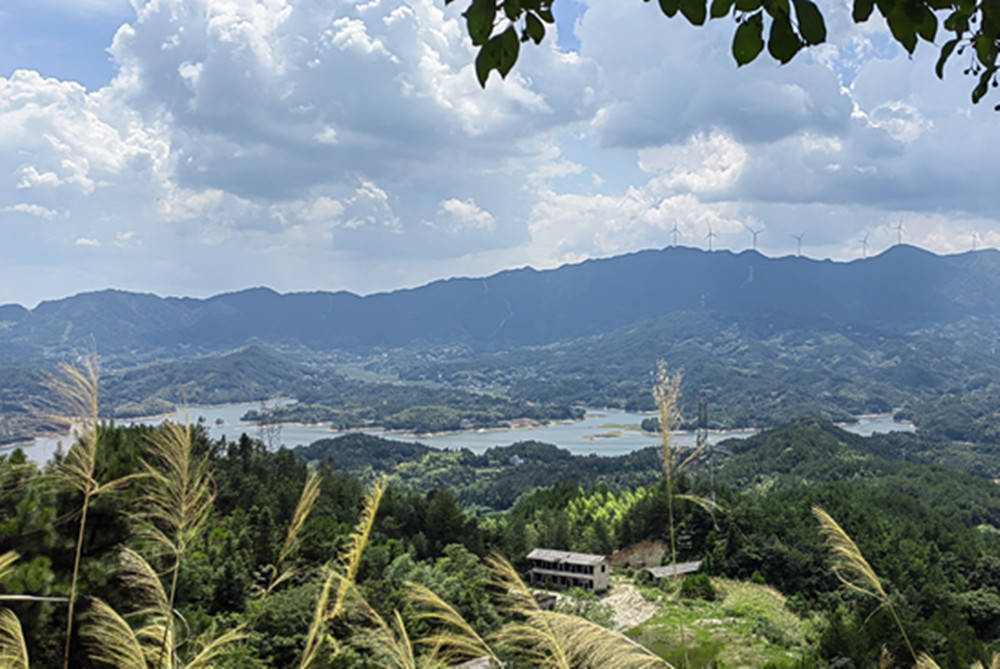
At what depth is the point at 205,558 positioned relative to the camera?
359 inches

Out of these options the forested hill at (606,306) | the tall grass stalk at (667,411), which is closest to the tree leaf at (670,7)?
the tall grass stalk at (667,411)

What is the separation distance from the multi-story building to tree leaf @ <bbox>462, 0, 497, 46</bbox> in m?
14.9

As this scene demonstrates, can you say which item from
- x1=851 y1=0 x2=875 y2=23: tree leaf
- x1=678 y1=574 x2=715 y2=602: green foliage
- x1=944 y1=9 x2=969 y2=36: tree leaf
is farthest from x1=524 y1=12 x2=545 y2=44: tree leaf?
x1=678 y1=574 x2=715 y2=602: green foliage

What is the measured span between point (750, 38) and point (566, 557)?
1548 centimetres

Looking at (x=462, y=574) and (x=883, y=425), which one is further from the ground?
(x=462, y=574)

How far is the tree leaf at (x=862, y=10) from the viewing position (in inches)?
41.5

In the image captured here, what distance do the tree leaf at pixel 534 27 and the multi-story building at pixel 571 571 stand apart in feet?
48.7

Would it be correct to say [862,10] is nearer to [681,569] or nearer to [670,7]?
[670,7]

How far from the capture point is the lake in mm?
59156

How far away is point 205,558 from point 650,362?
109693 millimetres

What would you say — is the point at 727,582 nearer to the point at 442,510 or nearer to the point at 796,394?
the point at 442,510

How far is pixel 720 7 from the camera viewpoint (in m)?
1.05

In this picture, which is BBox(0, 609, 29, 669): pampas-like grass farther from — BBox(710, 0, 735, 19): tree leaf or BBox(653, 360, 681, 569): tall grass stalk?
BBox(710, 0, 735, 19): tree leaf

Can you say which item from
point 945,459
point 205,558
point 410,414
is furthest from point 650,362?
point 205,558
